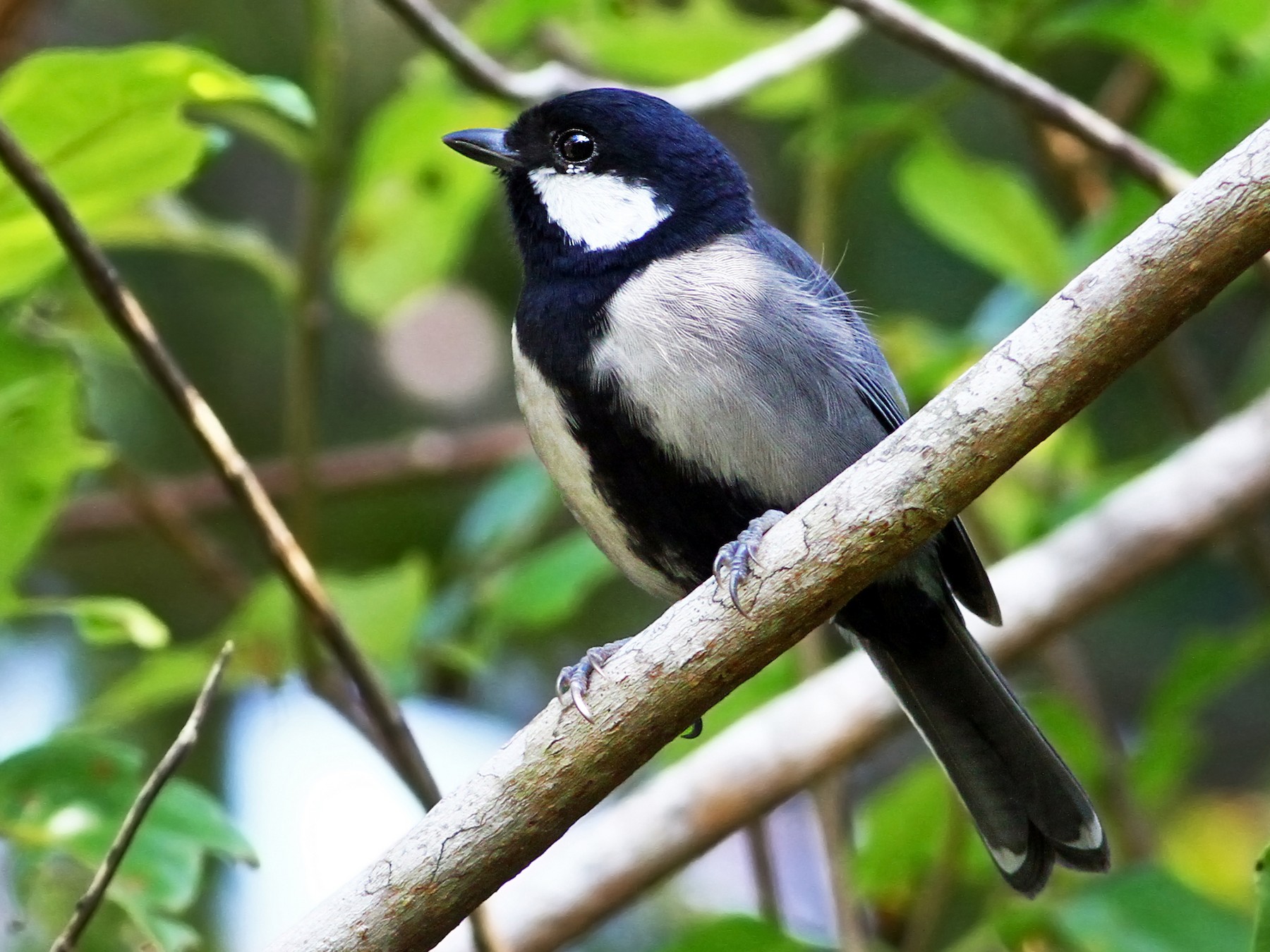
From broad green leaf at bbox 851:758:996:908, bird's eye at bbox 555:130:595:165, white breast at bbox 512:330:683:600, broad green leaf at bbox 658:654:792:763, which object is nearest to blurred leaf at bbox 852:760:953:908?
broad green leaf at bbox 851:758:996:908

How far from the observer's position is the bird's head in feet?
10.7

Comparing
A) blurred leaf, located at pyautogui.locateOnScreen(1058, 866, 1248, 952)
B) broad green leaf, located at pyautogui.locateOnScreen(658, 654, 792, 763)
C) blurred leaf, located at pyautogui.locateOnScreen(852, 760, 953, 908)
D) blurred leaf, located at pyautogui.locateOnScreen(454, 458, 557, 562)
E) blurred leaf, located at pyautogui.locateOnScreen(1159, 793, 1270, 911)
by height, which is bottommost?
blurred leaf, located at pyautogui.locateOnScreen(1159, 793, 1270, 911)

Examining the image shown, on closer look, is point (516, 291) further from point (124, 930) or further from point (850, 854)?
point (124, 930)

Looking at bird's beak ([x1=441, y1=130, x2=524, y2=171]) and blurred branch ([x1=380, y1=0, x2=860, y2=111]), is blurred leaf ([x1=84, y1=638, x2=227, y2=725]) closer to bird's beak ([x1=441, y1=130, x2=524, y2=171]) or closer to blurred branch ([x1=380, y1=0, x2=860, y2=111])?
bird's beak ([x1=441, y1=130, x2=524, y2=171])

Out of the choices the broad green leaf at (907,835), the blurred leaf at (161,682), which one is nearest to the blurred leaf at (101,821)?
the blurred leaf at (161,682)

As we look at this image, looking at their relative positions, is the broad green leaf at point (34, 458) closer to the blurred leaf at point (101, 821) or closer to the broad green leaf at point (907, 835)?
the blurred leaf at point (101, 821)

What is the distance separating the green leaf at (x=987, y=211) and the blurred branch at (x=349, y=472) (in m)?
1.58

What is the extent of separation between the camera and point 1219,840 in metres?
5.45

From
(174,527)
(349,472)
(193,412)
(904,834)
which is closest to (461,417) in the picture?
(349,472)

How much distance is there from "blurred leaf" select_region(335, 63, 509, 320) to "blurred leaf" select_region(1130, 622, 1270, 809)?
2.04 meters

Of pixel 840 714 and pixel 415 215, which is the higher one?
pixel 415 215

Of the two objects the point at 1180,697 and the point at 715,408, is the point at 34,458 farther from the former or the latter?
the point at 1180,697

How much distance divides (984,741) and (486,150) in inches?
63.0

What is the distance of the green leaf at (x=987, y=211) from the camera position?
380 cm
